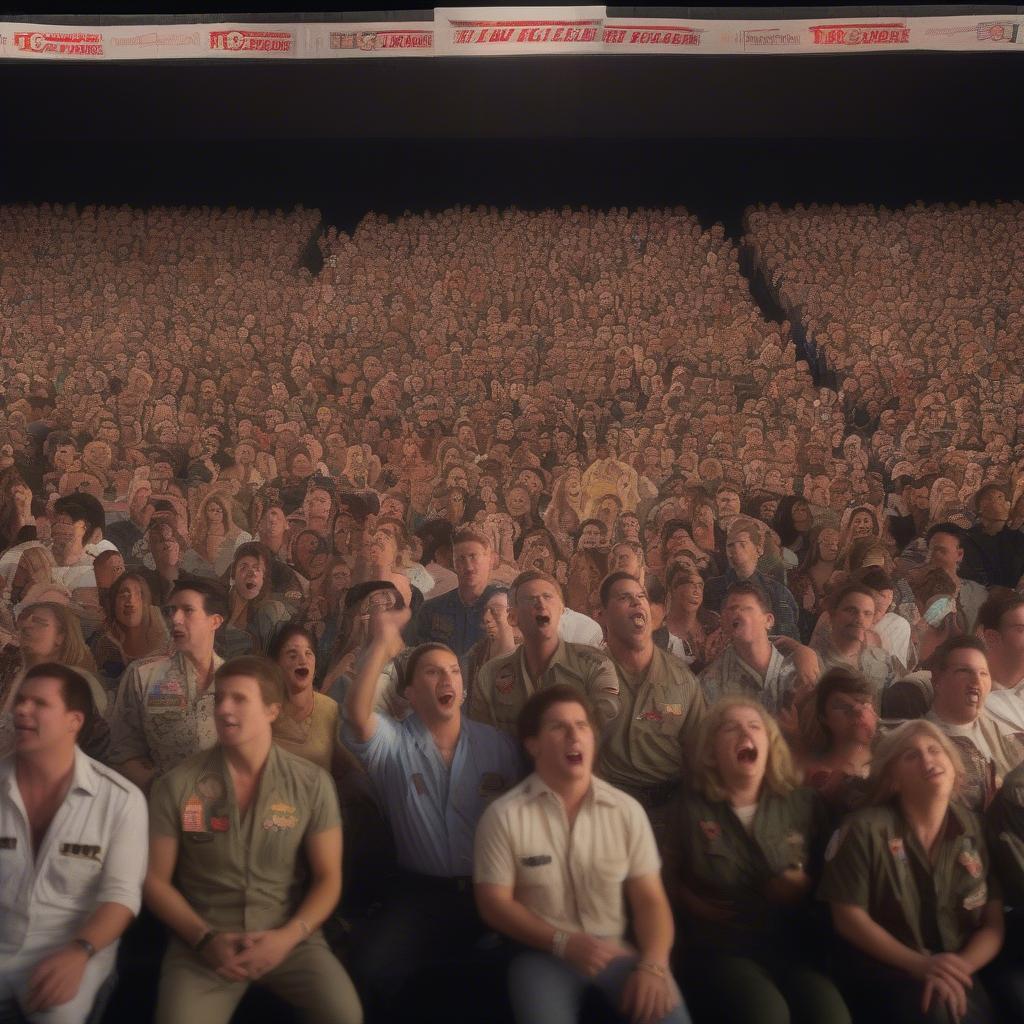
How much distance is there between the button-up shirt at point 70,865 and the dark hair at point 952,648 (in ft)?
10.7

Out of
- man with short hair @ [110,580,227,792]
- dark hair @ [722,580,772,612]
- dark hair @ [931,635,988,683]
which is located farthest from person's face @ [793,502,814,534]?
man with short hair @ [110,580,227,792]

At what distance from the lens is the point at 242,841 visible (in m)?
4.55

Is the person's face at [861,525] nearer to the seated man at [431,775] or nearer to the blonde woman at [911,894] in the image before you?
the blonde woman at [911,894]

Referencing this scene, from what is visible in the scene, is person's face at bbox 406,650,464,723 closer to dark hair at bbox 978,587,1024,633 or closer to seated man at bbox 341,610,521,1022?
seated man at bbox 341,610,521,1022

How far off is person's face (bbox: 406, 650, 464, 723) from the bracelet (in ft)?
3.86

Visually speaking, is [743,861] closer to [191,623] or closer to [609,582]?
[609,582]

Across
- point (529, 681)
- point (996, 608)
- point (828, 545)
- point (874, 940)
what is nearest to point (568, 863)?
point (529, 681)

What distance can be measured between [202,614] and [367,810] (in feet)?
3.97

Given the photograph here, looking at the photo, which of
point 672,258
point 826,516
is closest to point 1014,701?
point 826,516

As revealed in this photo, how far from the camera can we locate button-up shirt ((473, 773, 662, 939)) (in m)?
4.50

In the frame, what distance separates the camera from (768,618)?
5754 millimetres

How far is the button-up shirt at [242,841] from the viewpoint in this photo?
455cm

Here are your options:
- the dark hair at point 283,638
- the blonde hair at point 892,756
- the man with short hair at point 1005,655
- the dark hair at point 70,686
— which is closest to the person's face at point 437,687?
the dark hair at point 283,638

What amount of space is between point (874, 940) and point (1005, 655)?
5.61ft
